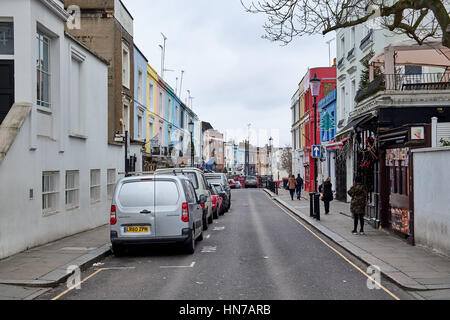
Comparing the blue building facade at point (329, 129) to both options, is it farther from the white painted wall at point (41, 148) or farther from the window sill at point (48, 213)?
the window sill at point (48, 213)

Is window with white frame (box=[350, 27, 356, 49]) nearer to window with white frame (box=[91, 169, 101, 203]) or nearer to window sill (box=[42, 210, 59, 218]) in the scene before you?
window with white frame (box=[91, 169, 101, 203])

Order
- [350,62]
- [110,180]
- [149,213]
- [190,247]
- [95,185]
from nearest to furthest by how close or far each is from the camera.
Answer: [149,213]
[190,247]
[95,185]
[110,180]
[350,62]

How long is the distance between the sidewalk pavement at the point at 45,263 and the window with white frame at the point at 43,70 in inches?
151

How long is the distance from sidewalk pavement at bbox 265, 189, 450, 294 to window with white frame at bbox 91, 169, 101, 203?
26.2 feet

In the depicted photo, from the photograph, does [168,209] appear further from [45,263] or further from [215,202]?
[215,202]

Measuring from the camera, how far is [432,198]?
11367mm

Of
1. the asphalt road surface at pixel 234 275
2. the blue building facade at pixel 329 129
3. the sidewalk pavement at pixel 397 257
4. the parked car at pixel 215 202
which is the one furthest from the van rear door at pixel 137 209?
the blue building facade at pixel 329 129

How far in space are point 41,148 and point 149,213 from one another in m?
3.69

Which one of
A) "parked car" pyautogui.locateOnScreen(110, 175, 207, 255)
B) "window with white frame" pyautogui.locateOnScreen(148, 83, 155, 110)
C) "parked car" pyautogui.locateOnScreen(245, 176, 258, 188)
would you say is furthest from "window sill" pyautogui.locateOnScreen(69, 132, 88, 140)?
"parked car" pyautogui.locateOnScreen(245, 176, 258, 188)

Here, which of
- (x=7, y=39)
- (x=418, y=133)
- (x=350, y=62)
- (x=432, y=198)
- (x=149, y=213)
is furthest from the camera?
(x=350, y=62)

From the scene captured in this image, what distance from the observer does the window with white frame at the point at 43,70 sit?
13125mm

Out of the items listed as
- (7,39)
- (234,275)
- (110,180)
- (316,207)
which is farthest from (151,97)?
(234,275)

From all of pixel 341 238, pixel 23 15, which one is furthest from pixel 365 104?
pixel 23 15
